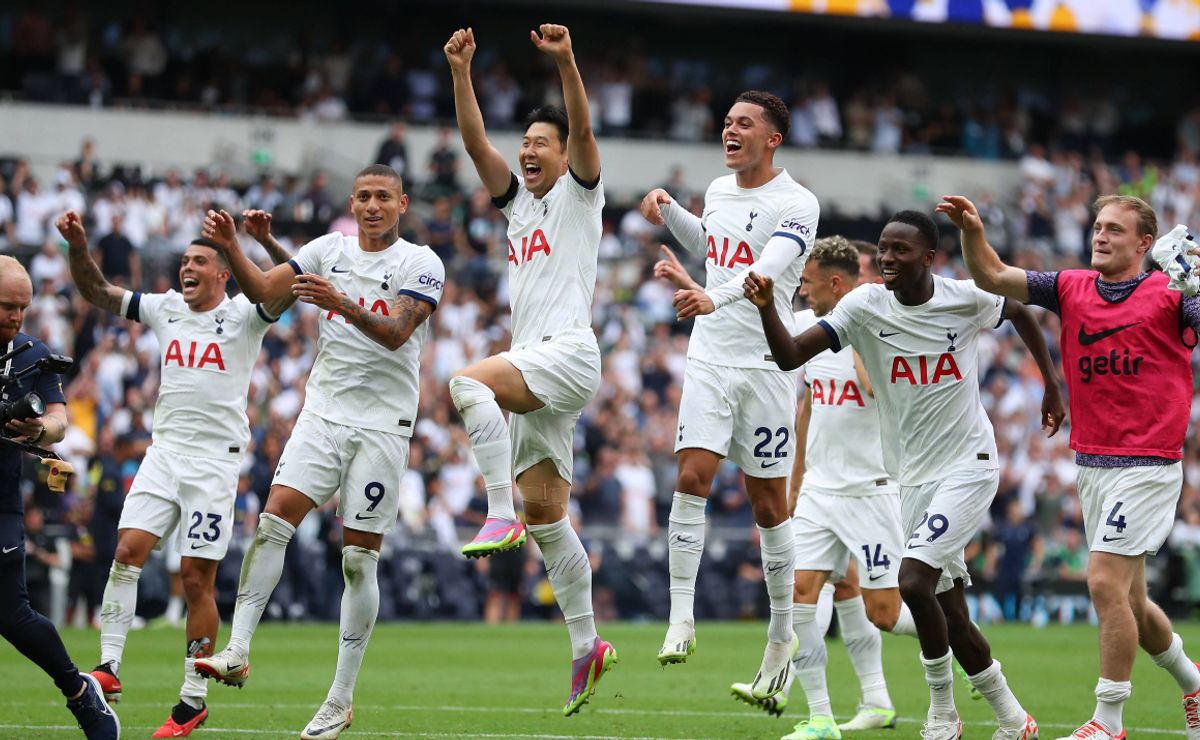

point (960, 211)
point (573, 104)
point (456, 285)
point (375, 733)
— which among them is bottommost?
point (375, 733)

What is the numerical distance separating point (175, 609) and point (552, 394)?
1329 centimetres

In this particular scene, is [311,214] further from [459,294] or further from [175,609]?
[175,609]

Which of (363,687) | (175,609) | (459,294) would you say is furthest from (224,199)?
(363,687)

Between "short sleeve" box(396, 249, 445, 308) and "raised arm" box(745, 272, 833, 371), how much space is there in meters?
2.07

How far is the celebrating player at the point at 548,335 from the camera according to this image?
9.38 metres

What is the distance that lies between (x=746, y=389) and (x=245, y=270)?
3271mm

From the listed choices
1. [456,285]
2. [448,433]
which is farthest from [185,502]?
[456,285]

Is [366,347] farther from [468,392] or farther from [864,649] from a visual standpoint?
[864,649]

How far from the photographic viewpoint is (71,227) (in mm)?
10469

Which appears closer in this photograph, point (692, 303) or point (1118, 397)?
point (692, 303)

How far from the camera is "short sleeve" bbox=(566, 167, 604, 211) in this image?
977 centimetres

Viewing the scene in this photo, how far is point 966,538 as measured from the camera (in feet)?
31.6

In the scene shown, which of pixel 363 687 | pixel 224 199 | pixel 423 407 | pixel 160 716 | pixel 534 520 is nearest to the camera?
pixel 534 520

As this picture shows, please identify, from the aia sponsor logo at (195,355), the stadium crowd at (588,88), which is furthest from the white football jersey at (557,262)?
the stadium crowd at (588,88)
